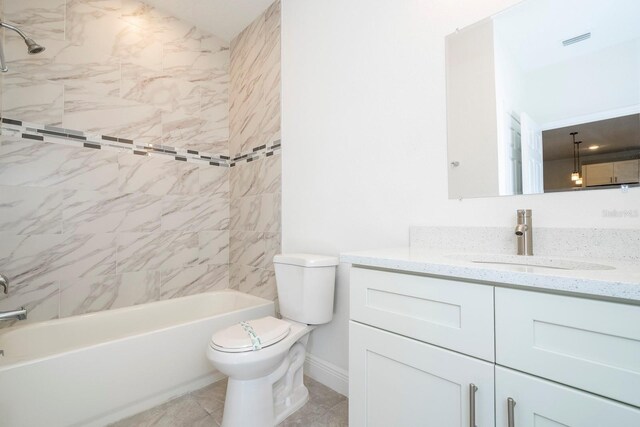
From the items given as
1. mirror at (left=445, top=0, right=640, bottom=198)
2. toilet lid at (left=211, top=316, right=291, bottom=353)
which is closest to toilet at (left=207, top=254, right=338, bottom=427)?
toilet lid at (left=211, top=316, right=291, bottom=353)

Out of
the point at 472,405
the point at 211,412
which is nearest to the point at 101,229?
the point at 211,412

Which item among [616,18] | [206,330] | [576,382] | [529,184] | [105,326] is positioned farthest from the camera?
[105,326]

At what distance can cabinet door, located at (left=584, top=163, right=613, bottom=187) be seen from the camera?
0.98m

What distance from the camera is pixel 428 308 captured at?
0.85 m

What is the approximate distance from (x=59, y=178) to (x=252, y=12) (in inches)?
74.0

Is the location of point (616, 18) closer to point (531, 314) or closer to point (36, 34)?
point (531, 314)

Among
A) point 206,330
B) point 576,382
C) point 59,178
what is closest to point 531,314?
point 576,382

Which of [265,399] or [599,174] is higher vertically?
[599,174]

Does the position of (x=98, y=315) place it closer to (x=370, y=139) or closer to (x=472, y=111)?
(x=370, y=139)

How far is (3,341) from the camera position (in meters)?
1.51

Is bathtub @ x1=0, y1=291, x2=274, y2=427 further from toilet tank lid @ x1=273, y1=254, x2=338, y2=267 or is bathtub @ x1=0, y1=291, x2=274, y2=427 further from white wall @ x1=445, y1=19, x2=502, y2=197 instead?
white wall @ x1=445, y1=19, x2=502, y2=197

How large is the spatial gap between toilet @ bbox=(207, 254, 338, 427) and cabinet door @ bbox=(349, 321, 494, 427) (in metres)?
0.49

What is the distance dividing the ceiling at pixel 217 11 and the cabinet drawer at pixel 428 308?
2.34m

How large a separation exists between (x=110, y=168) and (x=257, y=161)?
40.6 inches
